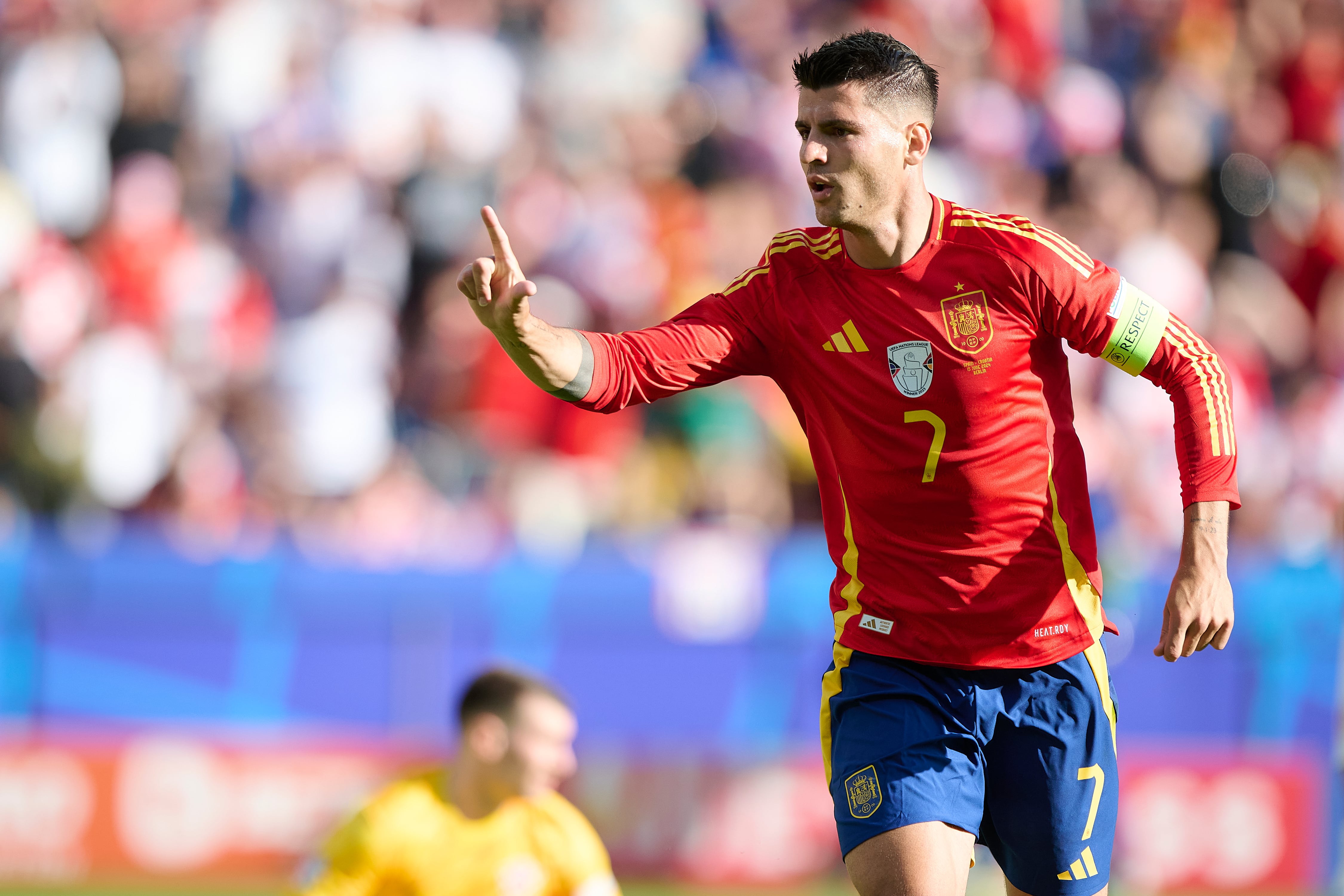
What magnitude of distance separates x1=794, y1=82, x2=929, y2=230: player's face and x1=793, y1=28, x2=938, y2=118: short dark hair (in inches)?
0.9

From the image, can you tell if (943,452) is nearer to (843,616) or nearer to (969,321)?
(969,321)

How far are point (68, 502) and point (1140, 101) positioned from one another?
8.54 m

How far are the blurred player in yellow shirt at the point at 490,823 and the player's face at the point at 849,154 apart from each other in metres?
2.30

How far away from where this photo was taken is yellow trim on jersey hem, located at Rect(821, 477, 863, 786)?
173 inches

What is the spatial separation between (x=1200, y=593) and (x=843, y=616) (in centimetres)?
95

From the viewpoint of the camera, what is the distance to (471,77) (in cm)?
1215

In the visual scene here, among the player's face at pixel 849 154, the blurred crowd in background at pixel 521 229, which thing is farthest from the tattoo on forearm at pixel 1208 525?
the blurred crowd in background at pixel 521 229

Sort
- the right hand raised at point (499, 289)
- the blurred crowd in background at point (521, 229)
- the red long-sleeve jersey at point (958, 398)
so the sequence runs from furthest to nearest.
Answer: the blurred crowd in background at point (521, 229) < the red long-sleeve jersey at point (958, 398) < the right hand raised at point (499, 289)

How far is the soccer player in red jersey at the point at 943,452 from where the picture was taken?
163 inches

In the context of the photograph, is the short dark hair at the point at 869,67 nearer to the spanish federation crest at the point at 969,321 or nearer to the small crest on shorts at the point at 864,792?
the spanish federation crest at the point at 969,321

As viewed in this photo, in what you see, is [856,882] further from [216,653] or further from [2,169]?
[2,169]

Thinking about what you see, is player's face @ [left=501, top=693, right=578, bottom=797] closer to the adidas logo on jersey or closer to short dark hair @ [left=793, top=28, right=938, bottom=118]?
the adidas logo on jersey

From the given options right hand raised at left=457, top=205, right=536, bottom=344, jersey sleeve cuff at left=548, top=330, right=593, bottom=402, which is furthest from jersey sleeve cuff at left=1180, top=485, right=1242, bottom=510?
right hand raised at left=457, top=205, right=536, bottom=344

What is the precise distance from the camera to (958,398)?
422cm
